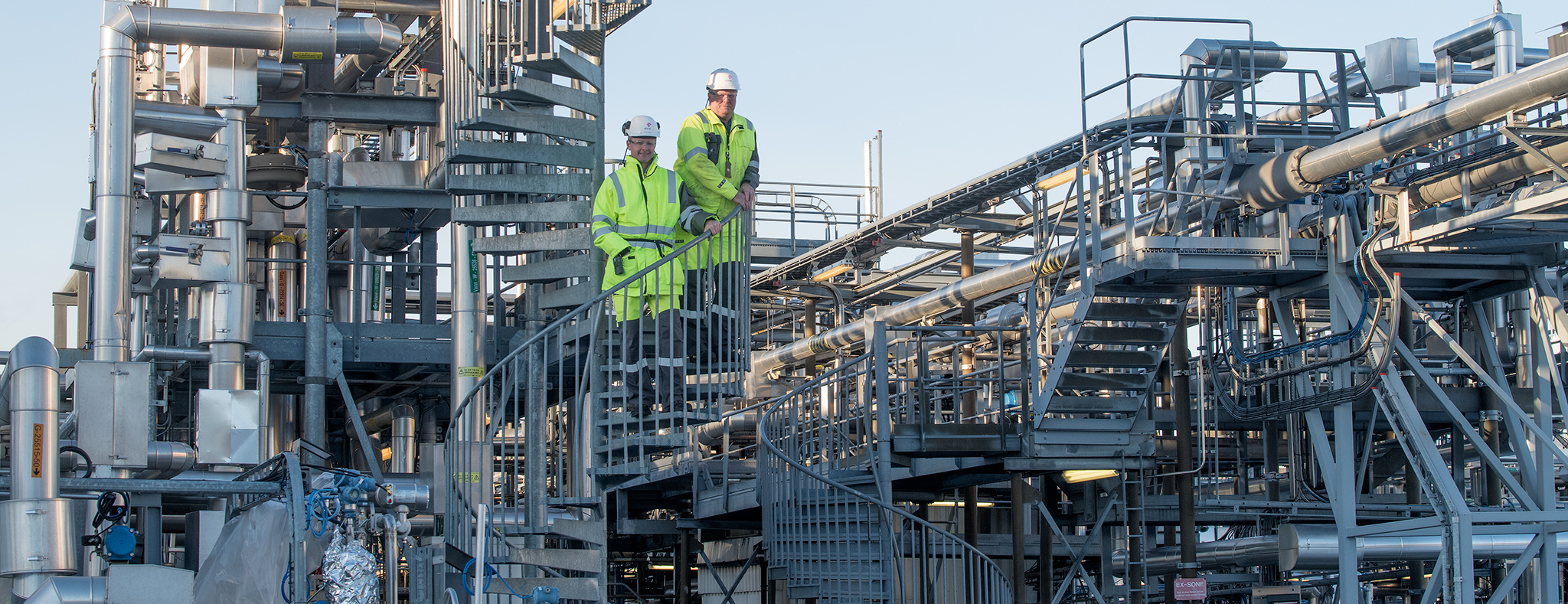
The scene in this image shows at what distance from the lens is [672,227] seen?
12.2 meters

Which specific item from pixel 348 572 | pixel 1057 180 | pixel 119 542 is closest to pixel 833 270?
pixel 1057 180

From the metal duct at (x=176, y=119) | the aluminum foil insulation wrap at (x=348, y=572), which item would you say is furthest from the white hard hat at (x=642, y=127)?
the metal duct at (x=176, y=119)

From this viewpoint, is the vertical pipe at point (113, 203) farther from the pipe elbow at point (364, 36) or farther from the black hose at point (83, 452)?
the black hose at point (83, 452)

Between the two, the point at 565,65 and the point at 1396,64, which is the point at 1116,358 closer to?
the point at 1396,64

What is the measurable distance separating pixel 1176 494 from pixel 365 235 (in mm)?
9780

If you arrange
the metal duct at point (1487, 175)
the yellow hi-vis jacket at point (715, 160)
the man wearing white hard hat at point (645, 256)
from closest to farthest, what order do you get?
1. the metal duct at point (1487, 175)
2. the man wearing white hard hat at point (645, 256)
3. the yellow hi-vis jacket at point (715, 160)

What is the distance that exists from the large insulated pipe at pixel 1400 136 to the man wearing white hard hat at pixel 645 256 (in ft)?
14.7

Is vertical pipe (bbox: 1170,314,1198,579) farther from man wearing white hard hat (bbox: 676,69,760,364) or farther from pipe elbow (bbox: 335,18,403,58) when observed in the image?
pipe elbow (bbox: 335,18,403,58)

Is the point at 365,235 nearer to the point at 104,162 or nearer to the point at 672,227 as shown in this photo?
the point at 104,162

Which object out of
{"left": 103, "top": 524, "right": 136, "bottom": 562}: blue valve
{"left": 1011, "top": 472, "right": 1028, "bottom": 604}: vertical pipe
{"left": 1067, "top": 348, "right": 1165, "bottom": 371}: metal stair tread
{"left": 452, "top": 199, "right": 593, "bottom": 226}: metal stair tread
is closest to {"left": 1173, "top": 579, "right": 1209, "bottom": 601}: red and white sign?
{"left": 1011, "top": 472, "right": 1028, "bottom": 604}: vertical pipe

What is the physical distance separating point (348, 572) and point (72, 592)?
2.19 m

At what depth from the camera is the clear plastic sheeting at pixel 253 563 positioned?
9.88 meters


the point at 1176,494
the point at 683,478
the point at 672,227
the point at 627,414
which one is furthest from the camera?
the point at 1176,494

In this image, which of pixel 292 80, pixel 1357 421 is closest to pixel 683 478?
pixel 292 80
